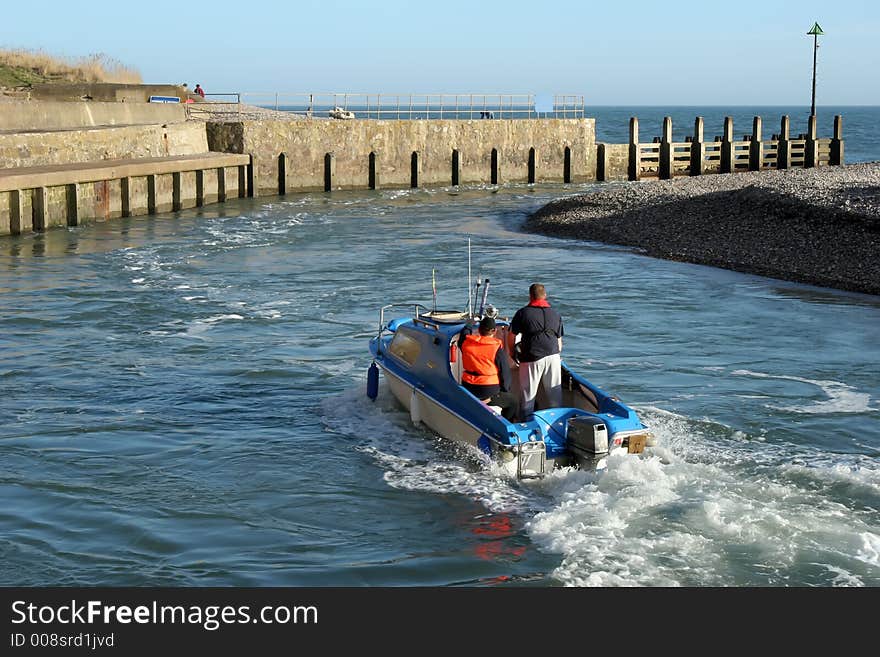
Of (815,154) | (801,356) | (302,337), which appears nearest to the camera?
(801,356)

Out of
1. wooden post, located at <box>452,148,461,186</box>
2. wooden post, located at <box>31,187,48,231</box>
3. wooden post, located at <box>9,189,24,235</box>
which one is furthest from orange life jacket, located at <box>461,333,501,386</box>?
wooden post, located at <box>452,148,461,186</box>

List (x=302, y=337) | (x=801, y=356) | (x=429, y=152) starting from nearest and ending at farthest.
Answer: (x=801, y=356) < (x=302, y=337) < (x=429, y=152)

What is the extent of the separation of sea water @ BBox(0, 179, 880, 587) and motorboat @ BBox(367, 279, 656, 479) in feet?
0.80

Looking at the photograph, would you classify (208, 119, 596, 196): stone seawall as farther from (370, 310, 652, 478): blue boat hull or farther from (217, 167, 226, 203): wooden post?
(370, 310, 652, 478): blue boat hull

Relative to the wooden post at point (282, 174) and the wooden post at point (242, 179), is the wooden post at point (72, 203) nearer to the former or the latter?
the wooden post at point (242, 179)

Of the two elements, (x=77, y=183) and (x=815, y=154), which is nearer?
(x=77, y=183)

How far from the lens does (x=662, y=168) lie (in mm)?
53719

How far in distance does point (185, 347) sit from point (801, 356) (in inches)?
368

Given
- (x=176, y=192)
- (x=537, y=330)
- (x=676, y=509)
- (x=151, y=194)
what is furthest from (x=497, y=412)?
(x=176, y=192)

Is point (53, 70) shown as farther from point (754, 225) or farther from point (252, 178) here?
point (754, 225)

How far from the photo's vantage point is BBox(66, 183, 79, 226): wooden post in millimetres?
34062

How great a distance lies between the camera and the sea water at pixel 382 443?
1016 centimetres
